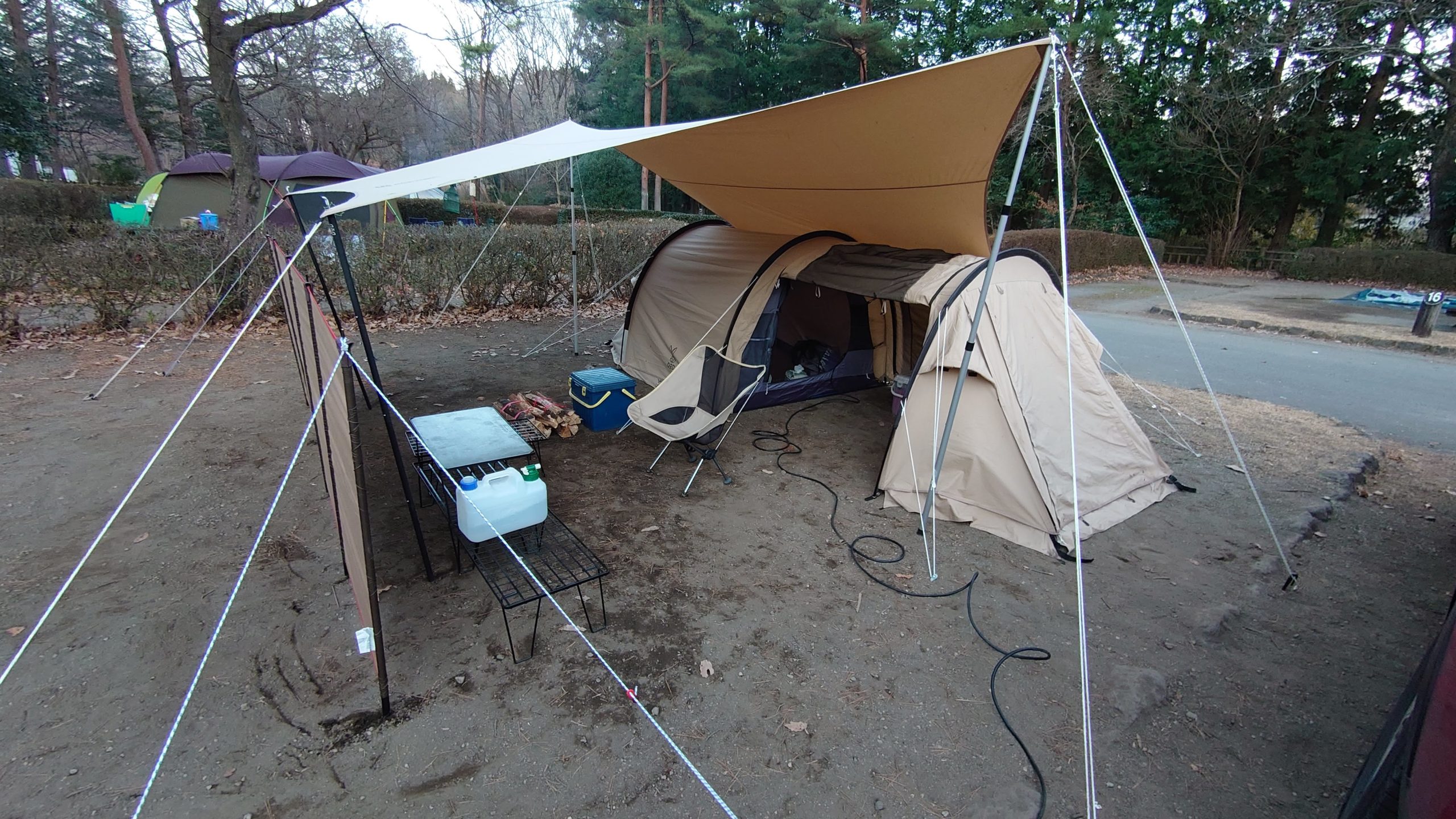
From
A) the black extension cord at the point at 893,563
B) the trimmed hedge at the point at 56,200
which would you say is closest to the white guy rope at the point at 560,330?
the black extension cord at the point at 893,563

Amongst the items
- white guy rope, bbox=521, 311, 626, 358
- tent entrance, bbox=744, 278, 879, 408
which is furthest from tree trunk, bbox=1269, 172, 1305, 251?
white guy rope, bbox=521, 311, 626, 358

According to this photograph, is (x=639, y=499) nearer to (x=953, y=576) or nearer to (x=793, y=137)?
(x=953, y=576)

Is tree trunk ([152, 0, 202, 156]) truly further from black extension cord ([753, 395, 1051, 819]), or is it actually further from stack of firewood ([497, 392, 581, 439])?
black extension cord ([753, 395, 1051, 819])

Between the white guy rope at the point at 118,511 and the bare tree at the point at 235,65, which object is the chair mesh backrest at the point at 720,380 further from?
the bare tree at the point at 235,65

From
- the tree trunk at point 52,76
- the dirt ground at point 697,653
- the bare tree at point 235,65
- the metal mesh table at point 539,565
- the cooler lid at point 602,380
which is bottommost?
the dirt ground at point 697,653

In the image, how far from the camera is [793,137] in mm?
3469

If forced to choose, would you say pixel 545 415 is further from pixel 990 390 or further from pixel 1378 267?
pixel 1378 267

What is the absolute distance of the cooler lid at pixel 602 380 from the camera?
4.50 metres

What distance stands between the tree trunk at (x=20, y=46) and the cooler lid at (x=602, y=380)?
16.4 metres

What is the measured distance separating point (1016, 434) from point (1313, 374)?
5857 mm

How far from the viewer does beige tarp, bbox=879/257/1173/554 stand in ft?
11.1

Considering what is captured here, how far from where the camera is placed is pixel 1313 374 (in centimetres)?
684

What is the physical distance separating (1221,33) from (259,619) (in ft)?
74.9

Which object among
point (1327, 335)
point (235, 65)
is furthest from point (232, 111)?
point (1327, 335)
